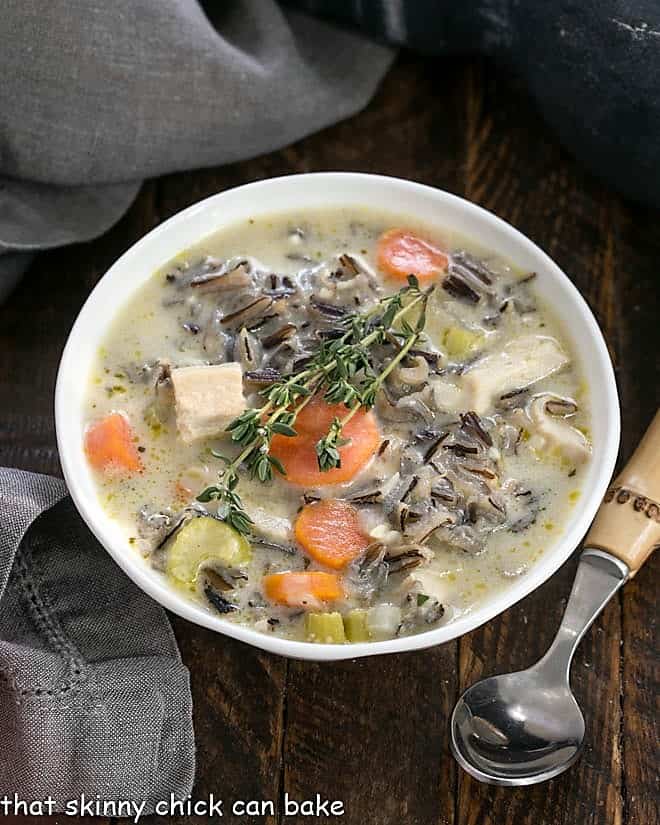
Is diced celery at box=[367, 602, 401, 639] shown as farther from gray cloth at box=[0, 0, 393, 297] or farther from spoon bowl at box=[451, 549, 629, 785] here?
gray cloth at box=[0, 0, 393, 297]

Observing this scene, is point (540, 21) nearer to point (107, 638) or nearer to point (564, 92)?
point (564, 92)

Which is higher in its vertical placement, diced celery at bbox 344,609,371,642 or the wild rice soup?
the wild rice soup

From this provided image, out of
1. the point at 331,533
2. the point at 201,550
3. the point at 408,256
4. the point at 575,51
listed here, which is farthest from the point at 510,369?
the point at 575,51

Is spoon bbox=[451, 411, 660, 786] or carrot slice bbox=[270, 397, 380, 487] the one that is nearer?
spoon bbox=[451, 411, 660, 786]

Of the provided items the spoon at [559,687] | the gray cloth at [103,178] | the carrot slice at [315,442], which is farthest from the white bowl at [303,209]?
the carrot slice at [315,442]

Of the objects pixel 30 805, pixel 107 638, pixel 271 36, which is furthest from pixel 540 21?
pixel 30 805

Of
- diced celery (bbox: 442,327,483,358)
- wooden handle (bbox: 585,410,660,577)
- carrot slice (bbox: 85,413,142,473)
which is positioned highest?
diced celery (bbox: 442,327,483,358)

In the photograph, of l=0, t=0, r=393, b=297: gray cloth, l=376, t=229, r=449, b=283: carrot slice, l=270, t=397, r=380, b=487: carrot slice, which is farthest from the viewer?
l=0, t=0, r=393, b=297: gray cloth

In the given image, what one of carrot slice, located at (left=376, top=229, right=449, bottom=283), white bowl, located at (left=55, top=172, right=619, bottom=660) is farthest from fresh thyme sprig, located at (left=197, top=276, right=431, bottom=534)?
white bowl, located at (left=55, top=172, right=619, bottom=660)
